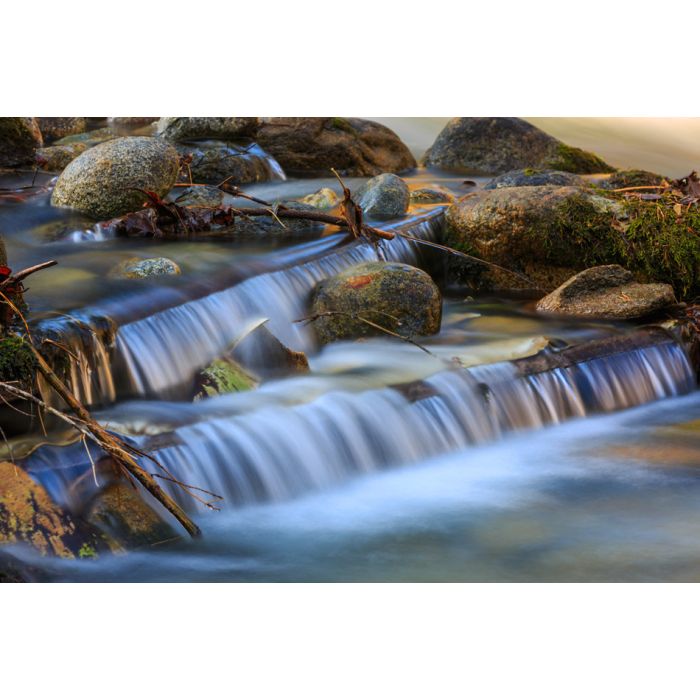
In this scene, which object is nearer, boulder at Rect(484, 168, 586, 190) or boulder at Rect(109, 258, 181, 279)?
boulder at Rect(109, 258, 181, 279)

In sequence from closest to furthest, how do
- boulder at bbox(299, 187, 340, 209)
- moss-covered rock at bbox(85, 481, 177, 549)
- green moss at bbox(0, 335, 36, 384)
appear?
moss-covered rock at bbox(85, 481, 177, 549) < green moss at bbox(0, 335, 36, 384) < boulder at bbox(299, 187, 340, 209)

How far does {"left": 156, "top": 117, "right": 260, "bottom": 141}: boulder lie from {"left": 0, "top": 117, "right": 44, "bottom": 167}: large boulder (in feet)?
3.75

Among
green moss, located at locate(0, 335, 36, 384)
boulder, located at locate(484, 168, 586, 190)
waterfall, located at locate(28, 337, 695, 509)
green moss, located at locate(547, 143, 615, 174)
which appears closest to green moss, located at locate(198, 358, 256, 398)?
waterfall, located at locate(28, 337, 695, 509)

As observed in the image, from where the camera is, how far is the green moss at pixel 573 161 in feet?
31.4

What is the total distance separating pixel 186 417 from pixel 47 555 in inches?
41.4

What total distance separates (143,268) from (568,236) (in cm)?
259

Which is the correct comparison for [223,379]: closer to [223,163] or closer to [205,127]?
[223,163]

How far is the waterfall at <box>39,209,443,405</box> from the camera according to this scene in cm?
422

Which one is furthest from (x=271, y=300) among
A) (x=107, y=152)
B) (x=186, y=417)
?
(x=107, y=152)

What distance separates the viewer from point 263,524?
12.0 feet

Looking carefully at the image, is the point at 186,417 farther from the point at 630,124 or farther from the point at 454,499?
the point at 630,124

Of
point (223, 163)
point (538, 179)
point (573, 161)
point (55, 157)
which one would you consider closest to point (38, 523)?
point (55, 157)

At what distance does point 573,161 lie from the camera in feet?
31.7

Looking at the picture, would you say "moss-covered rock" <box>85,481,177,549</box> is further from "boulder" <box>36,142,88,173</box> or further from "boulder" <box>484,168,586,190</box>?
"boulder" <box>36,142,88,173</box>
